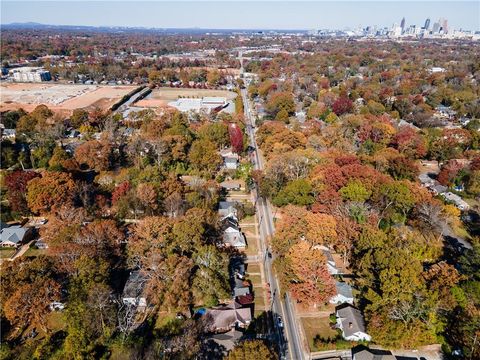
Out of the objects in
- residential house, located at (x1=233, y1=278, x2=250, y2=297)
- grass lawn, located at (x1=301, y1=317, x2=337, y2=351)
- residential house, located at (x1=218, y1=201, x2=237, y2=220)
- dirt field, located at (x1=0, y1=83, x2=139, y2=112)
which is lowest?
grass lawn, located at (x1=301, y1=317, x2=337, y2=351)

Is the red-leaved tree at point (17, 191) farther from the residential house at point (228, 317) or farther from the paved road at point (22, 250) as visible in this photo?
the residential house at point (228, 317)

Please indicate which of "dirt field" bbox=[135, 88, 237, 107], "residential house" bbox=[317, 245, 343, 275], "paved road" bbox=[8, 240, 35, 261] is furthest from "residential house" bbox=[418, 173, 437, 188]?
"dirt field" bbox=[135, 88, 237, 107]

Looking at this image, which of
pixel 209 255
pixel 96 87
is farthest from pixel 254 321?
pixel 96 87

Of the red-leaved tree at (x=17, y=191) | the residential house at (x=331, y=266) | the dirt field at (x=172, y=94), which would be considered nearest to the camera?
the residential house at (x=331, y=266)

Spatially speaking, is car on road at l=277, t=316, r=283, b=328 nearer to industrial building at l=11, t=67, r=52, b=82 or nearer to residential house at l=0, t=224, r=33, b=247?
residential house at l=0, t=224, r=33, b=247

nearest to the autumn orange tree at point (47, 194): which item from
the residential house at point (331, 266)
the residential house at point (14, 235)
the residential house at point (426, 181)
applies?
the residential house at point (14, 235)

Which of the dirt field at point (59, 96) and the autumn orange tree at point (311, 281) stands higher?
the dirt field at point (59, 96)

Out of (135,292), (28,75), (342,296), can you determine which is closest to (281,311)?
(342,296)
